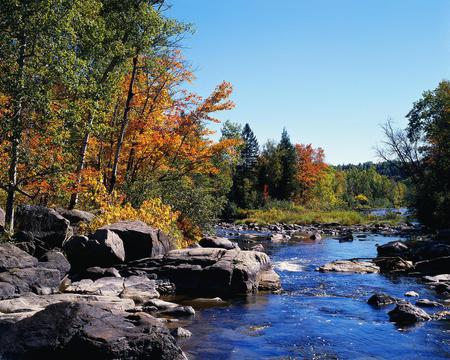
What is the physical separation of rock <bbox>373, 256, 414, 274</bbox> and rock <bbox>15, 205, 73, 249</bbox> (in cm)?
1241

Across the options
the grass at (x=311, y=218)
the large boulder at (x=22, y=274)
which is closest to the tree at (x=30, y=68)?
the large boulder at (x=22, y=274)

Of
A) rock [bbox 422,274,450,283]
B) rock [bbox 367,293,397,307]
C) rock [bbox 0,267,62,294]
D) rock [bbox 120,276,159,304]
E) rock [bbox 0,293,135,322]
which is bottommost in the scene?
rock [bbox 422,274,450,283]

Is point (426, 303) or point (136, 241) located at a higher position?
point (136, 241)

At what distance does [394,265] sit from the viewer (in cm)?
1839

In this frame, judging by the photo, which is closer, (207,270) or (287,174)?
(207,270)

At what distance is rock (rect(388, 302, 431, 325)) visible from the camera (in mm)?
10156

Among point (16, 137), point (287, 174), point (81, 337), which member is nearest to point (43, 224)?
point (16, 137)

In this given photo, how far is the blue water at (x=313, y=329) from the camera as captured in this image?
8.00 metres

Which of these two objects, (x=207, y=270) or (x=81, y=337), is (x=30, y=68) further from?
(x=81, y=337)

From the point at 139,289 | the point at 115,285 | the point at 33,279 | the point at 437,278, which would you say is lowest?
the point at 437,278

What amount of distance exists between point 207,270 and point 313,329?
4.28 m

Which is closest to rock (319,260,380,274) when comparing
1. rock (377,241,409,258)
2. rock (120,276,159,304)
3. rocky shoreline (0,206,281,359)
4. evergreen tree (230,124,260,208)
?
rock (377,241,409,258)

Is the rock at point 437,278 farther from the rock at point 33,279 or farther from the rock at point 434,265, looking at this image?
the rock at point 33,279

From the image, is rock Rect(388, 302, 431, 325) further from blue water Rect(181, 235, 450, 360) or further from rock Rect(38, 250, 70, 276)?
rock Rect(38, 250, 70, 276)
